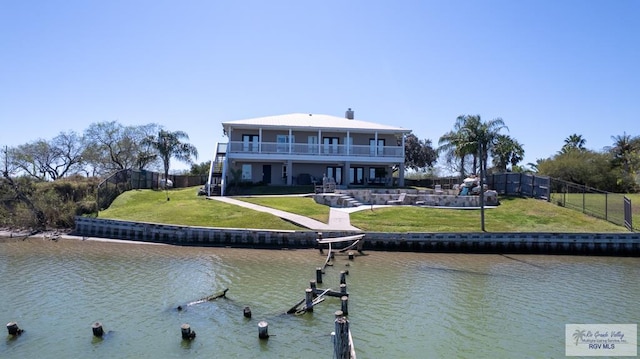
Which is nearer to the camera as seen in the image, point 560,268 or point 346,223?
point 560,268

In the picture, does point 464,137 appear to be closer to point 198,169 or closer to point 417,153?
point 417,153

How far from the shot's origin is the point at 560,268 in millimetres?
17156

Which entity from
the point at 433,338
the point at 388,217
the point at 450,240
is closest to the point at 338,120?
the point at 388,217

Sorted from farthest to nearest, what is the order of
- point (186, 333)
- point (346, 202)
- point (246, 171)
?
A: point (246, 171), point (346, 202), point (186, 333)

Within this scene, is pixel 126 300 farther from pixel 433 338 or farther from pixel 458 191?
pixel 458 191

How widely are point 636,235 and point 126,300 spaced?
22.9 meters

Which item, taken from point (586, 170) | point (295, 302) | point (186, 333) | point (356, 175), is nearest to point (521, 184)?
point (356, 175)

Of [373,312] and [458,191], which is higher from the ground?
[458,191]

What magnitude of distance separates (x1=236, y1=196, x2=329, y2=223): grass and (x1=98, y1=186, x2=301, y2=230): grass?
2.15 meters

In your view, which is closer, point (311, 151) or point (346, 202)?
point (346, 202)

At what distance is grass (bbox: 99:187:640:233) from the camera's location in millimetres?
22688

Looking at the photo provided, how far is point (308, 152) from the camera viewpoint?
121ft

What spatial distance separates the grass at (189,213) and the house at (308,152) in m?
6.63

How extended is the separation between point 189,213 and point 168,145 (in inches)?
897
